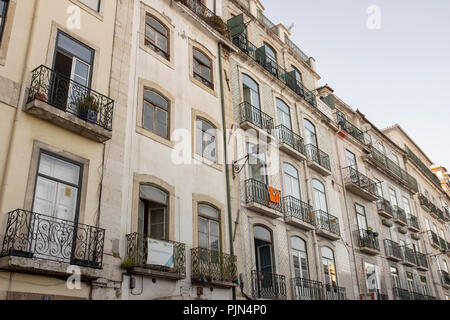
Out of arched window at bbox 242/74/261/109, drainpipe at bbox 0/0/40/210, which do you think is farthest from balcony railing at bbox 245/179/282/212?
drainpipe at bbox 0/0/40/210

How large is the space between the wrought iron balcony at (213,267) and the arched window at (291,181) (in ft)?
17.8

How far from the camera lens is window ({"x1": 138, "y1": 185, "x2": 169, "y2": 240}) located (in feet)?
41.4

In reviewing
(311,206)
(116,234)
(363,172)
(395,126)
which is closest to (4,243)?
(116,234)

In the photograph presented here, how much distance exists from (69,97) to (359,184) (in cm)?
1643

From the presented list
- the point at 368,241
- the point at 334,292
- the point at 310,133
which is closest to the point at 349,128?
the point at 310,133

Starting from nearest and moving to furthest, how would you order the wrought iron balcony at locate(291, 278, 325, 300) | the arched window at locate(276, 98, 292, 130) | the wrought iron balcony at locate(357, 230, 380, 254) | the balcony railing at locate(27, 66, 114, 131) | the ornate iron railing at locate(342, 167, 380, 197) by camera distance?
1. the balcony railing at locate(27, 66, 114, 131)
2. the wrought iron balcony at locate(291, 278, 325, 300)
3. the arched window at locate(276, 98, 292, 130)
4. the wrought iron balcony at locate(357, 230, 380, 254)
5. the ornate iron railing at locate(342, 167, 380, 197)

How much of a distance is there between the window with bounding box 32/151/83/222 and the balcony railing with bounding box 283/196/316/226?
29.4ft

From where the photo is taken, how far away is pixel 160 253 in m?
11.9

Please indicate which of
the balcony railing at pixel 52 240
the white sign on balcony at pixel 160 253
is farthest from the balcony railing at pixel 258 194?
the balcony railing at pixel 52 240

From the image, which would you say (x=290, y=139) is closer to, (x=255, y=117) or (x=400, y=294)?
(x=255, y=117)

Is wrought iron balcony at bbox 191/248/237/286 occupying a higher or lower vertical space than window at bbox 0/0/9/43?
lower

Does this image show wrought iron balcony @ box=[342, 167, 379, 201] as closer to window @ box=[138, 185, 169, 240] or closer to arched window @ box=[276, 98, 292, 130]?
arched window @ box=[276, 98, 292, 130]

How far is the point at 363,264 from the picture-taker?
2158 cm
